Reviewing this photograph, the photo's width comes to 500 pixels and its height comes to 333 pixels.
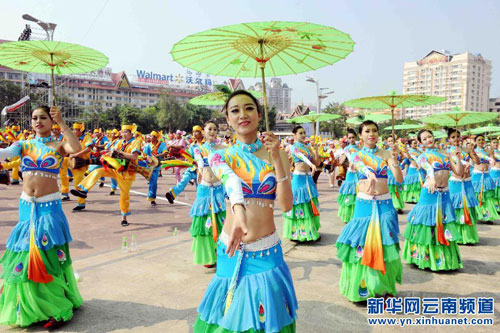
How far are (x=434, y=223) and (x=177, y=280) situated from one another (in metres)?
3.83

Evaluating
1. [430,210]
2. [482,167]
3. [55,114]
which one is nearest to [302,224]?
[430,210]

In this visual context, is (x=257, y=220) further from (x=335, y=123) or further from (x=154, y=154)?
(x=335, y=123)

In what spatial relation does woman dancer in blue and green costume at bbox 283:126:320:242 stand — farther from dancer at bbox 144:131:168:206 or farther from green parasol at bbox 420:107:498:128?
dancer at bbox 144:131:168:206

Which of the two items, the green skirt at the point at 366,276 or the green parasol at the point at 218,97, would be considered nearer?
the green skirt at the point at 366,276

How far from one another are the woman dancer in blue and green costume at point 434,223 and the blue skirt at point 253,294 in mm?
3616

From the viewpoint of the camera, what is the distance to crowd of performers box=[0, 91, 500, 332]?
2500 mm

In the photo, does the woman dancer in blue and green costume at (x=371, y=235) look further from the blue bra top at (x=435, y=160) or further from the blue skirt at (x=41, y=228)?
the blue skirt at (x=41, y=228)

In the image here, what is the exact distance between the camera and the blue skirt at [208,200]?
552 centimetres

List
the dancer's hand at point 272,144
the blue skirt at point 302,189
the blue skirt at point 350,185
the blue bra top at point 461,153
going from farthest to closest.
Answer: the blue skirt at point 350,185 → the blue skirt at point 302,189 → the blue bra top at point 461,153 → the dancer's hand at point 272,144

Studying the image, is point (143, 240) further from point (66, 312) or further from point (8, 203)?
point (8, 203)

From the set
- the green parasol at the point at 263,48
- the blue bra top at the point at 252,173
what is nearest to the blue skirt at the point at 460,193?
the green parasol at the point at 263,48

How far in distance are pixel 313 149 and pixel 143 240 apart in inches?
148

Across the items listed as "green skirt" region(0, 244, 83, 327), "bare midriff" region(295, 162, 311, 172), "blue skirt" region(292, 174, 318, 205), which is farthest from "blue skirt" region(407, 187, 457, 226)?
"green skirt" region(0, 244, 83, 327)

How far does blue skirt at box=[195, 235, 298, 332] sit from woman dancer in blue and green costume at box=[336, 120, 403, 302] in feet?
6.20
